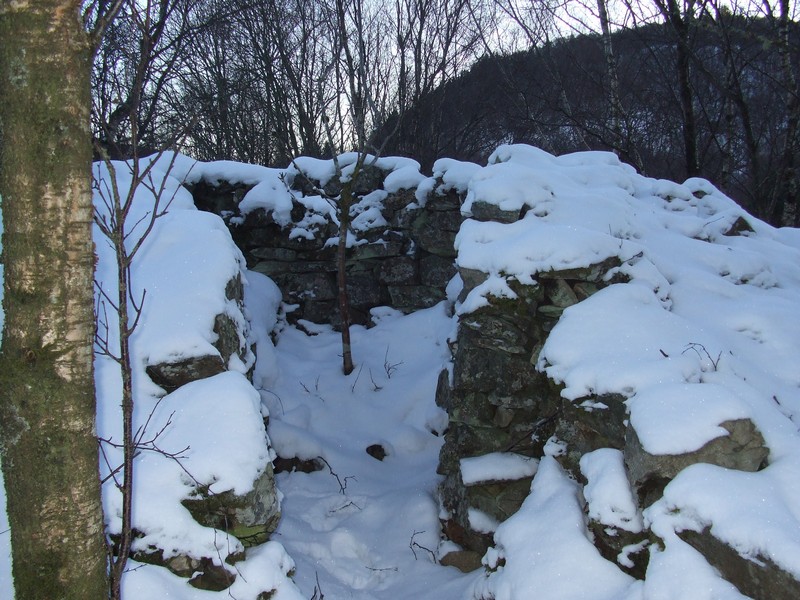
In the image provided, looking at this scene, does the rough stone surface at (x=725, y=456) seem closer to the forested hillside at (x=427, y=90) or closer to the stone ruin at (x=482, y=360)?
the stone ruin at (x=482, y=360)

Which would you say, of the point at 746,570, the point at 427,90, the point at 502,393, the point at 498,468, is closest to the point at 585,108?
the point at 427,90

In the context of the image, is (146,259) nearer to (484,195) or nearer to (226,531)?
(226,531)

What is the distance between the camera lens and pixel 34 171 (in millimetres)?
1545

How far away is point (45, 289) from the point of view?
1568 millimetres

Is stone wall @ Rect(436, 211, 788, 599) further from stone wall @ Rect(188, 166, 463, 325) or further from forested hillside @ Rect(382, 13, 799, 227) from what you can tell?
forested hillside @ Rect(382, 13, 799, 227)

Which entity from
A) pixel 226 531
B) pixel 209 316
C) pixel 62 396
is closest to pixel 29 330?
pixel 62 396

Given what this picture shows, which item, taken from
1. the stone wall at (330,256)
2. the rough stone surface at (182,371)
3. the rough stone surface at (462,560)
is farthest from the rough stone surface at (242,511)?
the stone wall at (330,256)

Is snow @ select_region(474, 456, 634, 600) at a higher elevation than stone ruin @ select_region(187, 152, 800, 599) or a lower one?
lower

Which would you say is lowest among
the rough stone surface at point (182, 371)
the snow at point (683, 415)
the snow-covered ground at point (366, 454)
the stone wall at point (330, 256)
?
the snow-covered ground at point (366, 454)

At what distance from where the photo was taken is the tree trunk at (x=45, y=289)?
1.53 m

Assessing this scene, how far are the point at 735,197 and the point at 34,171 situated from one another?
452 inches

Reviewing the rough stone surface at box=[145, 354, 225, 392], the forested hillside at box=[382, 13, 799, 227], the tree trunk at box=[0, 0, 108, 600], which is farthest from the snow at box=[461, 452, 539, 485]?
the forested hillside at box=[382, 13, 799, 227]

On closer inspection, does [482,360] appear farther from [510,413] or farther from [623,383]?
[623,383]

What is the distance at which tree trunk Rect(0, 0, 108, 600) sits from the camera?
5.03ft
